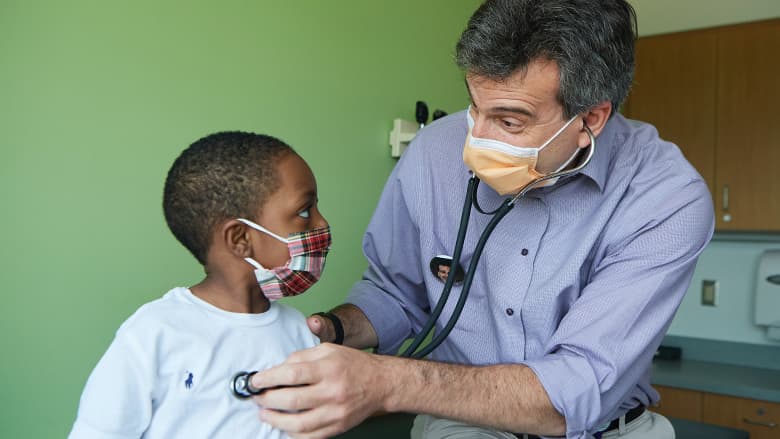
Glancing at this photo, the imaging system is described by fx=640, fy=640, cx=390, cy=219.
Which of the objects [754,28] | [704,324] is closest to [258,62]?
[754,28]

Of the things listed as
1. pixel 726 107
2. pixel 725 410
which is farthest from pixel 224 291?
pixel 726 107

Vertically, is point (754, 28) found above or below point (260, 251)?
above

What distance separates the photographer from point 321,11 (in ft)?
6.15

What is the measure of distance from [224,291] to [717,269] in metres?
3.19

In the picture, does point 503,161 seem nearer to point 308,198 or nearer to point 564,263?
point 564,263

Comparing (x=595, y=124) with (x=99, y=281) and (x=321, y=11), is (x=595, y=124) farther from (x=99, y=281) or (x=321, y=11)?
(x=99, y=281)

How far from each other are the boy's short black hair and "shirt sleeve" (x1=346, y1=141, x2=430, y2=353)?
2.04 feet

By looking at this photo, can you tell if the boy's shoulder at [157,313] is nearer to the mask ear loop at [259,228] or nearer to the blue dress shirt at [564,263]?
the mask ear loop at [259,228]

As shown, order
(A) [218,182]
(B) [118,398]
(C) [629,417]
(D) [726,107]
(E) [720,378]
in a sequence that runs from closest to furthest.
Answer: (B) [118,398] → (A) [218,182] → (C) [629,417] → (E) [720,378] → (D) [726,107]

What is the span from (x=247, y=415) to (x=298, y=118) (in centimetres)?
102

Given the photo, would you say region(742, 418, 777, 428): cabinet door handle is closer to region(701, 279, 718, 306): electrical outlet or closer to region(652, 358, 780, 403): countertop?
region(652, 358, 780, 403): countertop

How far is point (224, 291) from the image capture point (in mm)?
1009

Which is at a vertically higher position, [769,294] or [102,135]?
[102,135]

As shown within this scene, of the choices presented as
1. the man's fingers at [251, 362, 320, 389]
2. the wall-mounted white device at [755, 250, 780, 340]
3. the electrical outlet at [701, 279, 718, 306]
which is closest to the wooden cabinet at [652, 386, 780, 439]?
the wall-mounted white device at [755, 250, 780, 340]
